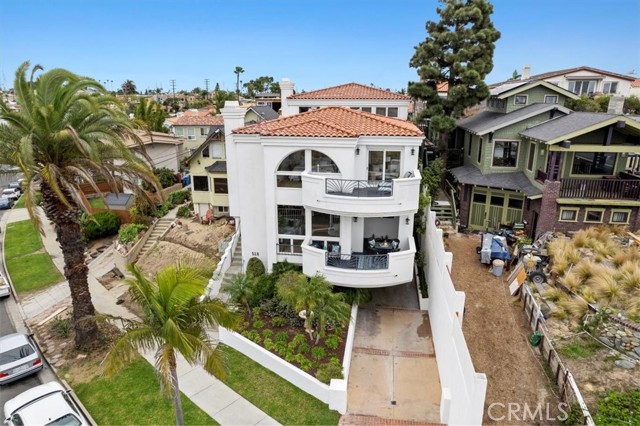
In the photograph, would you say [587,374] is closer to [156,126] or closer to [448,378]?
[448,378]

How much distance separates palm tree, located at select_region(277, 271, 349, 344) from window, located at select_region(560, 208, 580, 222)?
41.8ft

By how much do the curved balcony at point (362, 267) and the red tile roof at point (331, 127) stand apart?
4.70 meters

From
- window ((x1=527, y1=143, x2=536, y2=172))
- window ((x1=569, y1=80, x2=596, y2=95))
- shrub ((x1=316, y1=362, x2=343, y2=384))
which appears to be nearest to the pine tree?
window ((x1=527, y1=143, x2=536, y2=172))

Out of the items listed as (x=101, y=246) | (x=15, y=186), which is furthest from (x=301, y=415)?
(x=15, y=186)

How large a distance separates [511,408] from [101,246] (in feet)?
88.3

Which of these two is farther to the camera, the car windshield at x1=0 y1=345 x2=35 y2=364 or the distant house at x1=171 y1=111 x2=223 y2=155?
the distant house at x1=171 y1=111 x2=223 y2=155

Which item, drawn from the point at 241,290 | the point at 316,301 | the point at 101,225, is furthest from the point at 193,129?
the point at 316,301

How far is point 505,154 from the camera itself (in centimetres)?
2348

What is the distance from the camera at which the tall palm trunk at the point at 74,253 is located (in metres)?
13.9

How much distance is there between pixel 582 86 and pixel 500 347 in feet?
139

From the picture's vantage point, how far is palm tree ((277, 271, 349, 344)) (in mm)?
14047

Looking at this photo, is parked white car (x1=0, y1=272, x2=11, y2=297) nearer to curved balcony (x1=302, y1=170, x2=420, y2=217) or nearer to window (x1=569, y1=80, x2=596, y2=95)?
curved balcony (x1=302, y1=170, x2=420, y2=217)

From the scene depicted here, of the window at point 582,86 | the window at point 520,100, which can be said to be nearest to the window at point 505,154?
the window at point 520,100

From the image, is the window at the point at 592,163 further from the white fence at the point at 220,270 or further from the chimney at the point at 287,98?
the white fence at the point at 220,270
